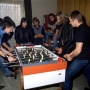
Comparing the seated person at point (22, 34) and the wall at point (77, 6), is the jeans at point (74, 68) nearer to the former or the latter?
the seated person at point (22, 34)

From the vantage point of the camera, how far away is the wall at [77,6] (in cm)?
368

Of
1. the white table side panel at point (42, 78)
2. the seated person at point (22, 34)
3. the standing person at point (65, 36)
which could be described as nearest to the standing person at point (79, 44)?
the white table side panel at point (42, 78)

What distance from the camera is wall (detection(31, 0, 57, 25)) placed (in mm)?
5457

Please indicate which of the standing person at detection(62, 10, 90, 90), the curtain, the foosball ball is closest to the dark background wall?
the curtain

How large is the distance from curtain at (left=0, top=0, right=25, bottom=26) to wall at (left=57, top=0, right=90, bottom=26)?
63.8 inches

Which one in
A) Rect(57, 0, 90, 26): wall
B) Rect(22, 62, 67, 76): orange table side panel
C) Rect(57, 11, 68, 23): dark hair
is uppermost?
Rect(57, 0, 90, 26): wall

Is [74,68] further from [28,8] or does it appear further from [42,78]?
[28,8]

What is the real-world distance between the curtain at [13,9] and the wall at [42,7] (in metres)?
0.51

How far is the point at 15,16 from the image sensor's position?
5352 millimetres

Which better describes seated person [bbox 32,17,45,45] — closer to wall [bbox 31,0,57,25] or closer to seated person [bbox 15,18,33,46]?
seated person [bbox 15,18,33,46]

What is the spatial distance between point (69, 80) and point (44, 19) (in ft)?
12.9

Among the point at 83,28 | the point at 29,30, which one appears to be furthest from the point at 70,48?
the point at 29,30

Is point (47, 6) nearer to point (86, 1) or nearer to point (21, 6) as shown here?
point (21, 6)

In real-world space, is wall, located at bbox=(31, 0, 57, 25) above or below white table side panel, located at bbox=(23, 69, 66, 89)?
above
